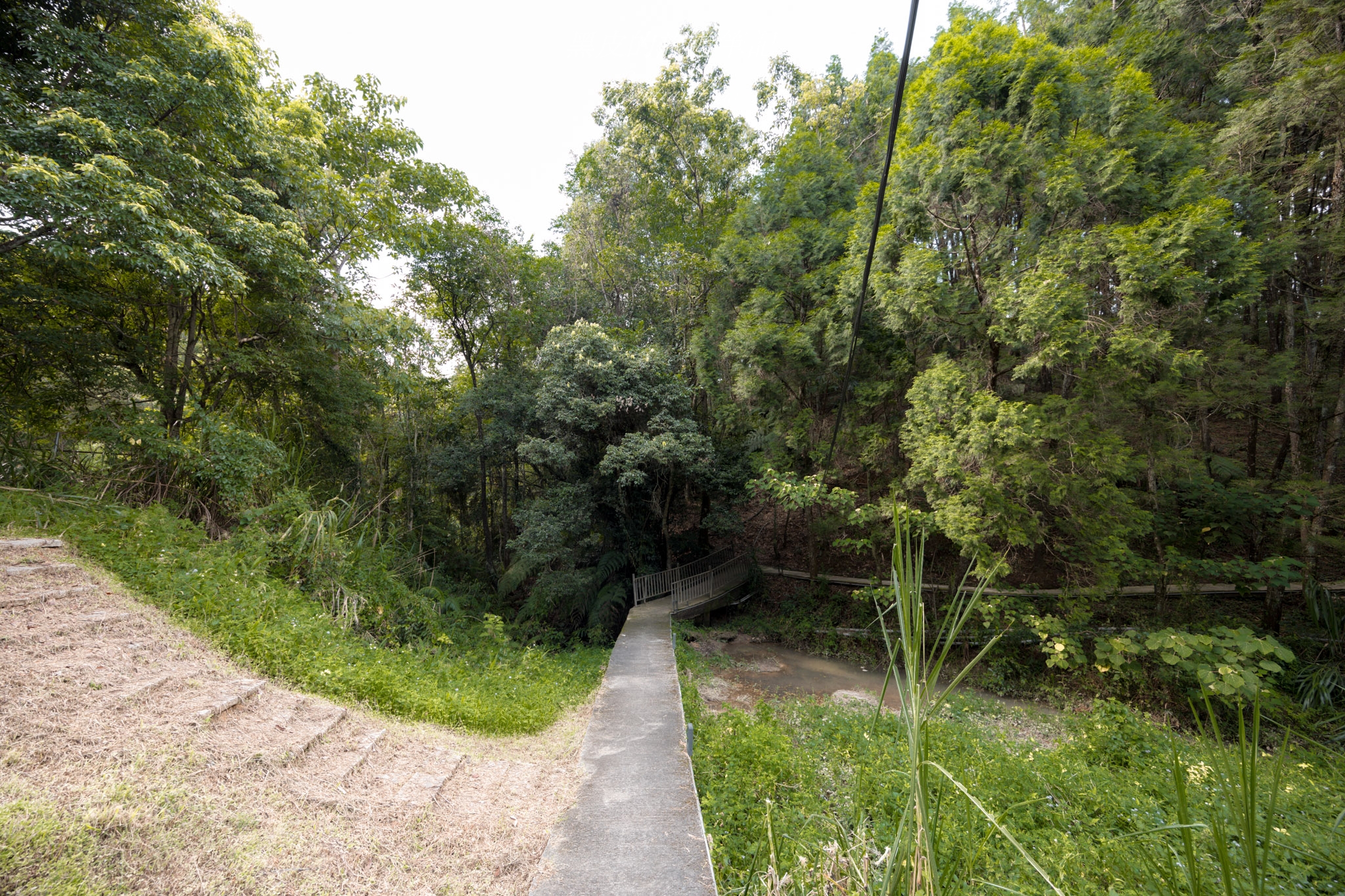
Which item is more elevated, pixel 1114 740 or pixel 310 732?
pixel 310 732

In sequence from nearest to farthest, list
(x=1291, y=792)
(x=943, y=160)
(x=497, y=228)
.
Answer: (x=1291, y=792) < (x=943, y=160) < (x=497, y=228)

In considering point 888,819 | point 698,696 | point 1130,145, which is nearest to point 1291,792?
point 888,819

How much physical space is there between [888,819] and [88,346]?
29.5ft

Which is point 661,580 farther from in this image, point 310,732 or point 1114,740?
point 310,732

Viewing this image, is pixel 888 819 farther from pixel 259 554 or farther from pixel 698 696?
pixel 259 554

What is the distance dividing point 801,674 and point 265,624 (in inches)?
302

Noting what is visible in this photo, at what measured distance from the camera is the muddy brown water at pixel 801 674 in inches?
320

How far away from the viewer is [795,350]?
30.9 ft

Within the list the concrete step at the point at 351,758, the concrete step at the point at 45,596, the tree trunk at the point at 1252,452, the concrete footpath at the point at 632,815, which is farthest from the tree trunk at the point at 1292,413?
the concrete step at the point at 45,596

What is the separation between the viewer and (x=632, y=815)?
3.71 meters

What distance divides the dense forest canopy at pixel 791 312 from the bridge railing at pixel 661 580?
0.36 m

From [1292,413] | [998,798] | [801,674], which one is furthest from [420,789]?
[1292,413]

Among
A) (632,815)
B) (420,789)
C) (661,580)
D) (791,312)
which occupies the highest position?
(791,312)

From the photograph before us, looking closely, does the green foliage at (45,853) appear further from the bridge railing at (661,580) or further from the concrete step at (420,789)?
the bridge railing at (661,580)
